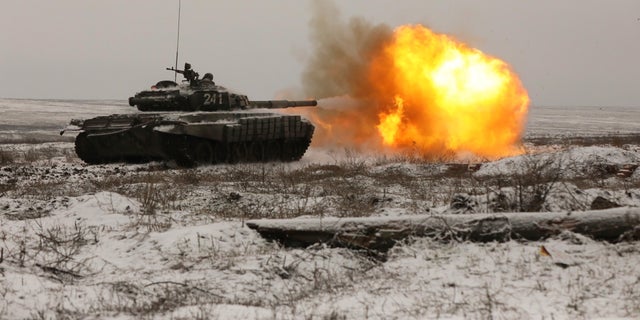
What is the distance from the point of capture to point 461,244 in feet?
20.2

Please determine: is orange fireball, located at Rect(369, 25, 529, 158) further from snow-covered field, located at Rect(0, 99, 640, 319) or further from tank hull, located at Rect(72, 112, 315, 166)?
snow-covered field, located at Rect(0, 99, 640, 319)

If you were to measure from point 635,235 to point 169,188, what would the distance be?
310 inches

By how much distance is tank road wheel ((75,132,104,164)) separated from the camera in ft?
60.1

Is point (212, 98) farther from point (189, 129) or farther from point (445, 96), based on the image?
point (445, 96)

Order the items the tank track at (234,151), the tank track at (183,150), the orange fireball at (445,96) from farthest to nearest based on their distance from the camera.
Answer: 1. the orange fireball at (445,96)
2. the tank track at (234,151)
3. the tank track at (183,150)

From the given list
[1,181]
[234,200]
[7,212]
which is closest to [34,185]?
[1,181]

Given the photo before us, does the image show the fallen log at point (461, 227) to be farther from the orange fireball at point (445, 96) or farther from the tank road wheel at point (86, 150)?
the orange fireball at point (445, 96)

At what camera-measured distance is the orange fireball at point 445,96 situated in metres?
23.8

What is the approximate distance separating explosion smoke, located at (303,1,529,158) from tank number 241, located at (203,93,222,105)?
7581 millimetres

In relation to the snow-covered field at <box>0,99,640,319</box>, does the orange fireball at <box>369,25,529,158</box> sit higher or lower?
higher

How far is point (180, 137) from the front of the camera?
17.1 meters

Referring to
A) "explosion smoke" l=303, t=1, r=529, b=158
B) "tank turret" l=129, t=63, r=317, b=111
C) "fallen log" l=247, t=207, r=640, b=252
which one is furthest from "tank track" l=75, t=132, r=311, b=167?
"fallen log" l=247, t=207, r=640, b=252

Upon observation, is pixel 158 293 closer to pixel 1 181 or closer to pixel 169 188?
pixel 169 188

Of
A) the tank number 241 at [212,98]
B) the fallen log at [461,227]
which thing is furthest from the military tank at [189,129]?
the fallen log at [461,227]
